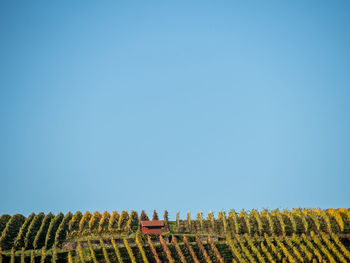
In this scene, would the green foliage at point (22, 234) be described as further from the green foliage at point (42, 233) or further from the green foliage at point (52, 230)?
the green foliage at point (52, 230)

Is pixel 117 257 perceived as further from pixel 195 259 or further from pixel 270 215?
pixel 270 215

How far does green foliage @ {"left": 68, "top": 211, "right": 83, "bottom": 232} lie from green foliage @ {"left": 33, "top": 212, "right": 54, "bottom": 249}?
322cm

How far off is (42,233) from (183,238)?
19926mm

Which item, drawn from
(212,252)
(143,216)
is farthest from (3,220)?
(212,252)

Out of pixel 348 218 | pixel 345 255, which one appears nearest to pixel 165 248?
pixel 345 255

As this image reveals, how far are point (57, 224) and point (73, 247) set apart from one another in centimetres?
1019

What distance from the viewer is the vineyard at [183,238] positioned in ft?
130

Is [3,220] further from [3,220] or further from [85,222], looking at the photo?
[85,222]

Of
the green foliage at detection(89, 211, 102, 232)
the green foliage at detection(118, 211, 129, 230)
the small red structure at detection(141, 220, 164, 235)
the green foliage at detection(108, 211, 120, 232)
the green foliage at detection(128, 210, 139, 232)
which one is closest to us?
the small red structure at detection(141, 220, 164, 235)

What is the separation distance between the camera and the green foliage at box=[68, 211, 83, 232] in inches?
2129

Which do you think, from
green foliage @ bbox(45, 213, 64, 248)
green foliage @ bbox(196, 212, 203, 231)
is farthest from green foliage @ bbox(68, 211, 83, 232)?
green foliage @ bbox(196, 212, 203, 231)

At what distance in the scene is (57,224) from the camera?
5309 cm

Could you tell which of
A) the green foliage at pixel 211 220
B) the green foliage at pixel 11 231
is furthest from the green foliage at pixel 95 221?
the green foliage at pixel 211 220

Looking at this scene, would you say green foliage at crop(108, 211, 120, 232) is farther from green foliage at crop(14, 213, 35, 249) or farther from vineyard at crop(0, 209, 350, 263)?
green foliage at crop(14, 213, 35, 249)
